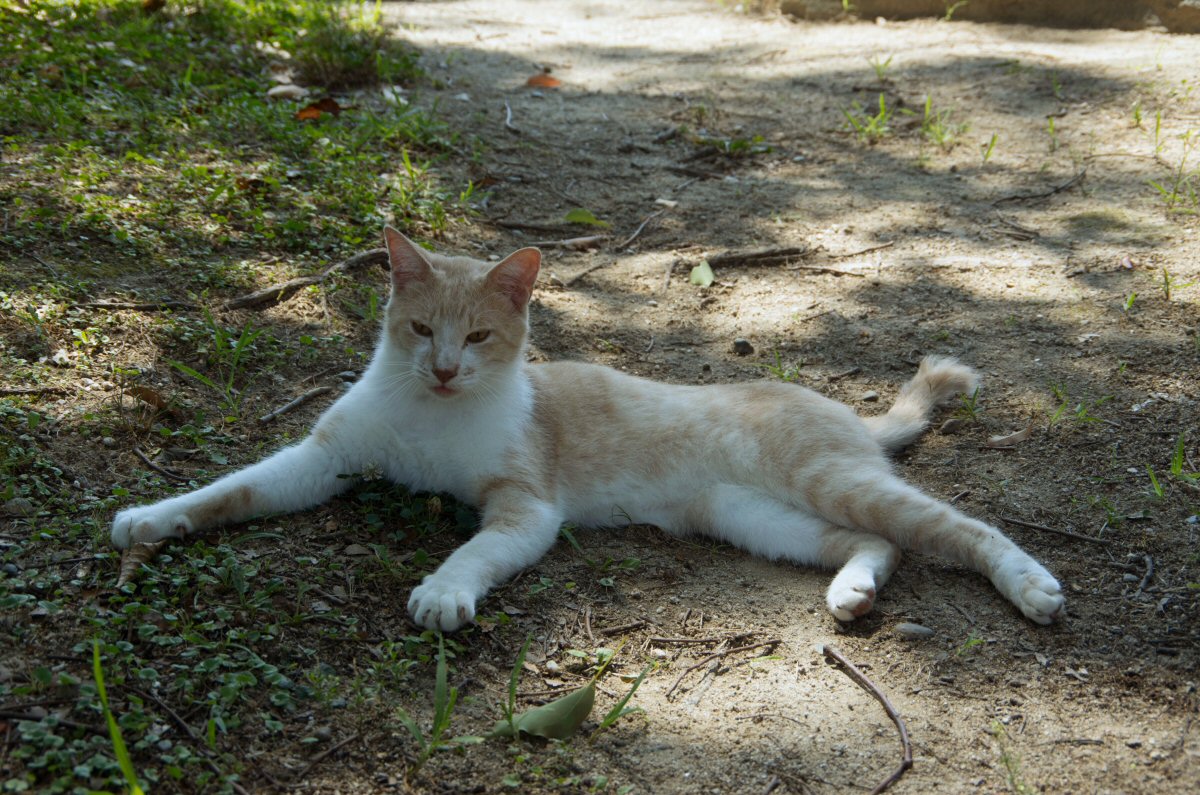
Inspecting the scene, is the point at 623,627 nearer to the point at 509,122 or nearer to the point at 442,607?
the point at 442,607

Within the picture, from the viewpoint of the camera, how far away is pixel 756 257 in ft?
17.9

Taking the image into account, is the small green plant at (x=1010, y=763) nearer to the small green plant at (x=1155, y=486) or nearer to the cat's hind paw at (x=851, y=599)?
the cat's hind paw at (x=851, y=599)

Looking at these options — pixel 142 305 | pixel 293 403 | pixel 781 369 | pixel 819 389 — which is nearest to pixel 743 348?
pixel 781 369

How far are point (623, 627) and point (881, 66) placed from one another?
586cm

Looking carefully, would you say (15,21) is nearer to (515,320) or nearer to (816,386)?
(515,320)

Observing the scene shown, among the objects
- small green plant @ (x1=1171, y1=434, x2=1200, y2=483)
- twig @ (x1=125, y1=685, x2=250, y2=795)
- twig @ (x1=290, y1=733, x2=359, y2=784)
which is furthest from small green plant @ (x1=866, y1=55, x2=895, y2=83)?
twig @ (x1=125, y1=685, x2=250, y2=795)

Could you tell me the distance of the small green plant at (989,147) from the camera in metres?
6.10

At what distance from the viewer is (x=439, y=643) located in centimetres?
279

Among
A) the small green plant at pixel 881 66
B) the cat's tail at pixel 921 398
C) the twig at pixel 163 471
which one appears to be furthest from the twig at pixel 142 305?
the small green plant at pixel 881 66

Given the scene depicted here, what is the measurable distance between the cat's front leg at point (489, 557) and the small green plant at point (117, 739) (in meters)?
0.86

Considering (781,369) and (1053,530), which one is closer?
(1053,530)

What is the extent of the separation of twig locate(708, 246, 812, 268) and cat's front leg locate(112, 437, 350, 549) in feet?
8.85

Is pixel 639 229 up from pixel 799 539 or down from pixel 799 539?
up

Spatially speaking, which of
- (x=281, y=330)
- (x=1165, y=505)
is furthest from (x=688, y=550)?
(x=281, y=330)
